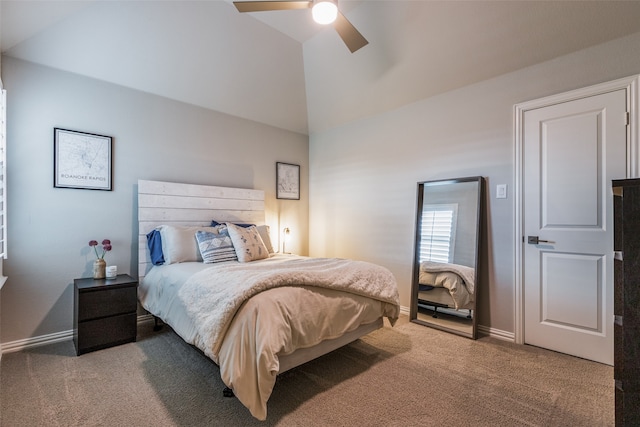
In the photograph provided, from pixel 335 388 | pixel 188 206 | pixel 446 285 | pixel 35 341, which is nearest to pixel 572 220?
pixel 446 285

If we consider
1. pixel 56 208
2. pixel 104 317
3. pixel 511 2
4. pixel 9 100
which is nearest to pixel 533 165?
pixel 511 2

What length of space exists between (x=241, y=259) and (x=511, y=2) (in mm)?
3202

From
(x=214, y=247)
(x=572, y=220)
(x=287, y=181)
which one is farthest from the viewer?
(x=287, y=181)

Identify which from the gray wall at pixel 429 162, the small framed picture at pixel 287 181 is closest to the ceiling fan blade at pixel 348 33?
the gray wall at pixel 429 162

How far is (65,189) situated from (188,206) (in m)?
1.09

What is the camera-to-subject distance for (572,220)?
97.2 inches

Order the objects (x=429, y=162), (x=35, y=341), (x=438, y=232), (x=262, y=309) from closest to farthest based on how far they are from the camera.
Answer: (x=262, y=309), (x=35, y=341), (x=438, y=232), (x=429, y=162)

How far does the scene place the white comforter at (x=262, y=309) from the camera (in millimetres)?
1594

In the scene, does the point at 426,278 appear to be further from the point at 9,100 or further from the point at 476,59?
the point at 9,100

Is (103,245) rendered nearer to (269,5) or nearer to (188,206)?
(188,206)

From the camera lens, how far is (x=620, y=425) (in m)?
1.15

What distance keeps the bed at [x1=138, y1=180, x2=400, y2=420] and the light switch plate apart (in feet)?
4.47

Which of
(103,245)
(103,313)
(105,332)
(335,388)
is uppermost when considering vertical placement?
(103,245)

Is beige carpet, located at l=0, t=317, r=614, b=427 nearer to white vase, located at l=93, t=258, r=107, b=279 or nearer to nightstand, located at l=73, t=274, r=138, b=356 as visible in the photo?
nightstand, located at l=73, t=274, r=138, b=356
